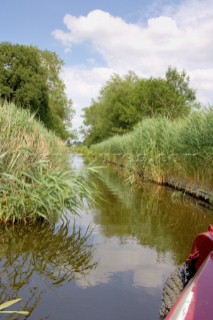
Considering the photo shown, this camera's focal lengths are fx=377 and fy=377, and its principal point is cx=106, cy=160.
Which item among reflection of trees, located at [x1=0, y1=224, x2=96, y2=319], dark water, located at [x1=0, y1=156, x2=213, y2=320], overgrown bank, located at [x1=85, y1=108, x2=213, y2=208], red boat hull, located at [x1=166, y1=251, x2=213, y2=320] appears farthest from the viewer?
overgrown bank, located at [x1=85, y1=108, x2=213, y2=208]

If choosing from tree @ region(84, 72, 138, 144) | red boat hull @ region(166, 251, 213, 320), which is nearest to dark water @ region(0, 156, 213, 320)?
red boat hull @ region(166, 251, 213, 320)

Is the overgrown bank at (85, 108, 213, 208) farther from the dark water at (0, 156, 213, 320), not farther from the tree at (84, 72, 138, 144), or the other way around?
the tree at (84, 72, 138, 144)

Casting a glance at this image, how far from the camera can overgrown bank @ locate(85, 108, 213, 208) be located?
841cm

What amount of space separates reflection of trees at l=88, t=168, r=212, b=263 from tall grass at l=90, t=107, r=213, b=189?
828 millimetres

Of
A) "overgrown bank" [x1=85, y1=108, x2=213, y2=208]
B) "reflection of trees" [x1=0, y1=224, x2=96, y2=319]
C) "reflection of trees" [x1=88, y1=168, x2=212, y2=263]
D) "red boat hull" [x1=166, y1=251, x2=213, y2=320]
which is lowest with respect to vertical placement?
"reflection of trees" [x1=0, y1=224, x2=96, y2=319]

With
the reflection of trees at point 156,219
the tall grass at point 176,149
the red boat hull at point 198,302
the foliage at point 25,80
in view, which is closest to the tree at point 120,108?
the foliage at point 25,80

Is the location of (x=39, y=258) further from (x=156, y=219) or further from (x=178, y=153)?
(x=178, y=153)

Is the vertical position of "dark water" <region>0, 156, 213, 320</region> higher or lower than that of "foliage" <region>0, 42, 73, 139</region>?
lower

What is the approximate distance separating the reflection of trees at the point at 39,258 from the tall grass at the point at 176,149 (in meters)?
4.20

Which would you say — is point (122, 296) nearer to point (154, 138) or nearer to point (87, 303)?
point (87, 303)

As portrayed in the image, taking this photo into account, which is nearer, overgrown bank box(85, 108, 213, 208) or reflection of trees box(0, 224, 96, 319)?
reflection of trees box(0, 224, 96, 319)

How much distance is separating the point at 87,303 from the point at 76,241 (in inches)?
69.3

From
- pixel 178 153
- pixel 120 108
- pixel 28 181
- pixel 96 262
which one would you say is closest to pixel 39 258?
pixel 96 262

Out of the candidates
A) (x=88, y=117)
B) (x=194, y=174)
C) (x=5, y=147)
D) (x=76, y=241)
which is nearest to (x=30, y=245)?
(x=76, y=241)
